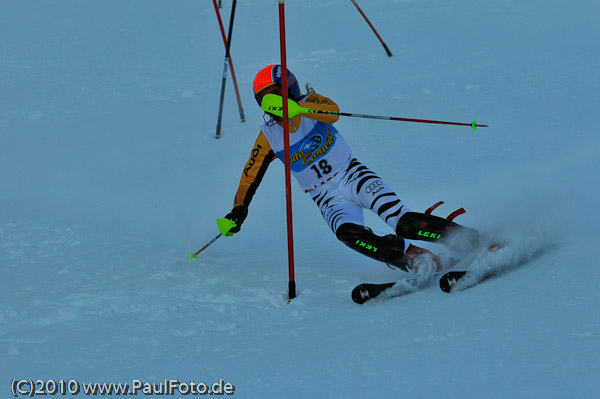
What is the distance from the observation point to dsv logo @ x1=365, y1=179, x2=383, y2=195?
12.2ft

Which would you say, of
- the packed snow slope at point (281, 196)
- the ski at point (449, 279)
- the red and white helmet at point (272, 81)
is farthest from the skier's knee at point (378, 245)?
the red and white helmet at point (272, 81)

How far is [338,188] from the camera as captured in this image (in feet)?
12.7

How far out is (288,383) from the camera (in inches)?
100

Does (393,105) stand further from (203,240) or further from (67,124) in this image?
(67,124)

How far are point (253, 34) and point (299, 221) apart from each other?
384cm

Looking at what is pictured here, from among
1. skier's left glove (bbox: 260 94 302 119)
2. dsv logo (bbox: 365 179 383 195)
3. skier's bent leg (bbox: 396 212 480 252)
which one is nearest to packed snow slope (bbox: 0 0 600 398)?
skier's bent leg (bbox: 396 212 480 252)

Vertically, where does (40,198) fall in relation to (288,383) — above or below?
below

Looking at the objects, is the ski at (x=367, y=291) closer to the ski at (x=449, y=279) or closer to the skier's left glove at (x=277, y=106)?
the ski at (x=449, y=279)

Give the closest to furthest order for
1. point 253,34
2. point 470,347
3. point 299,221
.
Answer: point 470,347, point 299,221, point 253,34

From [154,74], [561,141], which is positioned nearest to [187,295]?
[561,141]

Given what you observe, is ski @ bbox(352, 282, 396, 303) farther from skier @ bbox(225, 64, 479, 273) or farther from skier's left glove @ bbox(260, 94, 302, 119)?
skier's left glove @ bbox(260, 94, 302, 119)

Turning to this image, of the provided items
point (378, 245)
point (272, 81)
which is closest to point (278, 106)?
point (272, 81)

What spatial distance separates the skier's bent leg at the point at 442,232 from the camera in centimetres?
341

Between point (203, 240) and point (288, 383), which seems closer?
point (288, 383)
